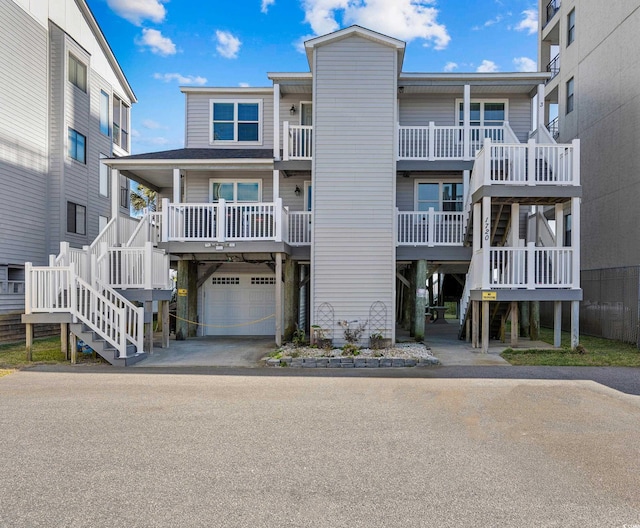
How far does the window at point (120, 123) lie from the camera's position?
2316 cm

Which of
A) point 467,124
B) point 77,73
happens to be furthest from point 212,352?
point 77,73

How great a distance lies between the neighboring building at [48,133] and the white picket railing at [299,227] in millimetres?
8951

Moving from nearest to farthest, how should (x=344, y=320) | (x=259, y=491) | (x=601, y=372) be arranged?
(x=259, y=491) → (x=601, y=372) → (x=344, y=320)

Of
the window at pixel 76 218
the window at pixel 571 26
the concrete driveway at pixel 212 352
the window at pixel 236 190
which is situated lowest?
the concrete driveway at pixel 212 352

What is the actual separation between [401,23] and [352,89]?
917 cm

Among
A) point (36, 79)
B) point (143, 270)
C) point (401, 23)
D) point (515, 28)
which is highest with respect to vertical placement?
point (515, 28)

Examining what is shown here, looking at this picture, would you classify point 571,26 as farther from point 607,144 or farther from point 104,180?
point 104,180

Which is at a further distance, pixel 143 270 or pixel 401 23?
pixel 401 23

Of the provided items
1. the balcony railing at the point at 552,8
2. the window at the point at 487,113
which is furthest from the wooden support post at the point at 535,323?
the balcony railing at the point at 552,8

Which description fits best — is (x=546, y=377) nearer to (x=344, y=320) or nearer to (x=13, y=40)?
(x=344, y=320)

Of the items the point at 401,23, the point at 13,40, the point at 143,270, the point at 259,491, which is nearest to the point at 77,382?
the point at 143,270

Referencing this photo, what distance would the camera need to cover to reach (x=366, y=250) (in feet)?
44.9

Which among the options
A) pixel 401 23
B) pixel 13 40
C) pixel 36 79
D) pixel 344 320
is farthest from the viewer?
pixel 401 23

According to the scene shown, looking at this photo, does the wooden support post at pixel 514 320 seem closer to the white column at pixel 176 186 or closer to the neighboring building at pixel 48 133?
the white column at pixel 176 186
